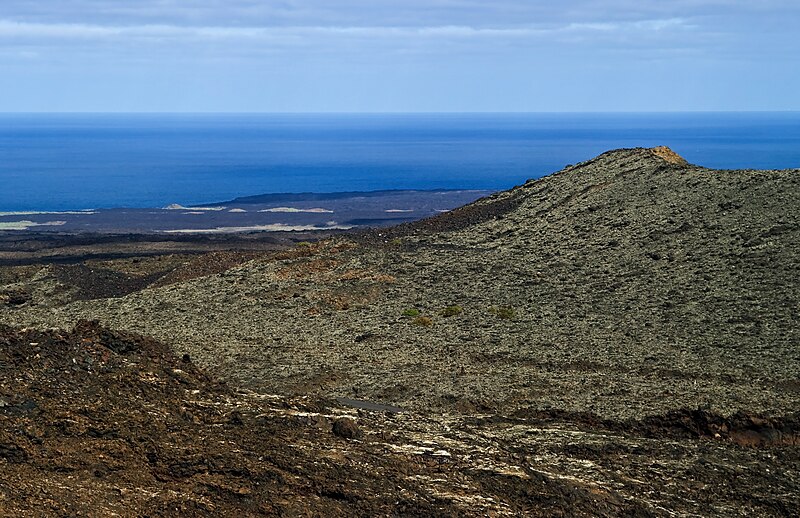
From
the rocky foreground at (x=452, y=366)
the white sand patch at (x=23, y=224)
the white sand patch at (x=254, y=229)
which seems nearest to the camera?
the rocky foreground at (x=452, y=366)

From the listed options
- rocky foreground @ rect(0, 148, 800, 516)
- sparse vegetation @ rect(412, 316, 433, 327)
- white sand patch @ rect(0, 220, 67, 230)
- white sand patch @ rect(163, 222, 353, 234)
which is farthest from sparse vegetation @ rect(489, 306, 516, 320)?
white sand patch @ rect(0, 220, 67, 230)

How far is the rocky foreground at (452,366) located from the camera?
15.7 m

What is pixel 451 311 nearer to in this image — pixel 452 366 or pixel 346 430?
Answer: pixel 452 366

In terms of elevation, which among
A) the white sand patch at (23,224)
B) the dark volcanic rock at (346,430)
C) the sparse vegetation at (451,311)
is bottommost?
the white sand patch at (23,224)

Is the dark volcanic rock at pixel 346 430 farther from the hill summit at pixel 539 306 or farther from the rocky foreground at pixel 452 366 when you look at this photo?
the hill summit at pixel 539 306

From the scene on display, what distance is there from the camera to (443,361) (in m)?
26.4

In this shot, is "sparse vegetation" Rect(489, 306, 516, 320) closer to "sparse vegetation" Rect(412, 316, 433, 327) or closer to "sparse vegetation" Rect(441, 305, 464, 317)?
"sparse vegetation" Rect(441, 305, 464, 317)

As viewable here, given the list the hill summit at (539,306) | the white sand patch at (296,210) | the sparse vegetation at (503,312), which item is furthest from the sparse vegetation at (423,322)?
the white sand patch at (296,210)

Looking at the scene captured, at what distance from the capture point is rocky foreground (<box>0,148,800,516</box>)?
15.7 metres

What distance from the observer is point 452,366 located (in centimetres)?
2584

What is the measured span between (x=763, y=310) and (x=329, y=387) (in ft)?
41.1

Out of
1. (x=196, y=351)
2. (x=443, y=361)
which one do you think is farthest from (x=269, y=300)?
(x=443, y=361)

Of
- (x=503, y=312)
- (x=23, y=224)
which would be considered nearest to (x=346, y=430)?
(x=503, y=312)

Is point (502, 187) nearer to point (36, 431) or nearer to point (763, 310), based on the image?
point (763, 310)
